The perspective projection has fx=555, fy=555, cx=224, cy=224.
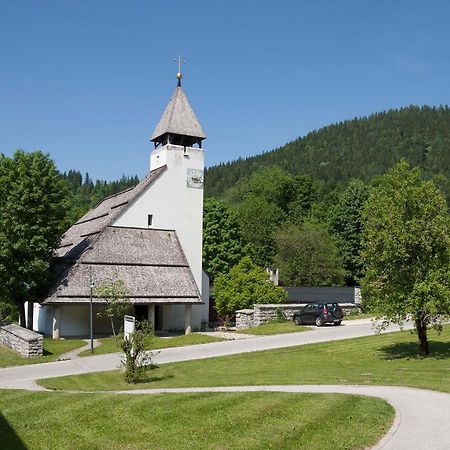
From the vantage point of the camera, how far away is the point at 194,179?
4247 cm

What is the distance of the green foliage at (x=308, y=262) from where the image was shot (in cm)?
5812

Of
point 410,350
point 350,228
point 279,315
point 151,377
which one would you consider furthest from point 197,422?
point 350,228

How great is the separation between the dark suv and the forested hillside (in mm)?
89451

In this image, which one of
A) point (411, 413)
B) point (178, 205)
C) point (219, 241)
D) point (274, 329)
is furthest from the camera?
point (219, 241)

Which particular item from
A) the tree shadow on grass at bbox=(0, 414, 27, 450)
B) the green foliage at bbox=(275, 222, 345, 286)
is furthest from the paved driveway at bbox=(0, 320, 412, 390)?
the green foliage at bbox=(275, 222, 345, 286)

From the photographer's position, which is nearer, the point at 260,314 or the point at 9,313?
the point at 260,314

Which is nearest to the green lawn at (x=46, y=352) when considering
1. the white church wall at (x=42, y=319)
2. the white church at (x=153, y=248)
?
the white church at (x=153, y=248)

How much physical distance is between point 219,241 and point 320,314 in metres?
26.6

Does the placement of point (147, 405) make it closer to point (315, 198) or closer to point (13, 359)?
point (13, 359)

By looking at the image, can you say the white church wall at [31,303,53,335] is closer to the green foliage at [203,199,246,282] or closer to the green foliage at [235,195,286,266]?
the green foliage at [203,199,246,282]

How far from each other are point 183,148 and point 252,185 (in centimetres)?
5403

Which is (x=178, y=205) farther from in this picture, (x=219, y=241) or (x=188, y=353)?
(x=219, y=241)

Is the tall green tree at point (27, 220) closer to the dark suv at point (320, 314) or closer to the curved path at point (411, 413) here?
the dark suv at point (320, 314)

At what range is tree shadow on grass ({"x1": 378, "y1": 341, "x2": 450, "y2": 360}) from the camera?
862 inches
